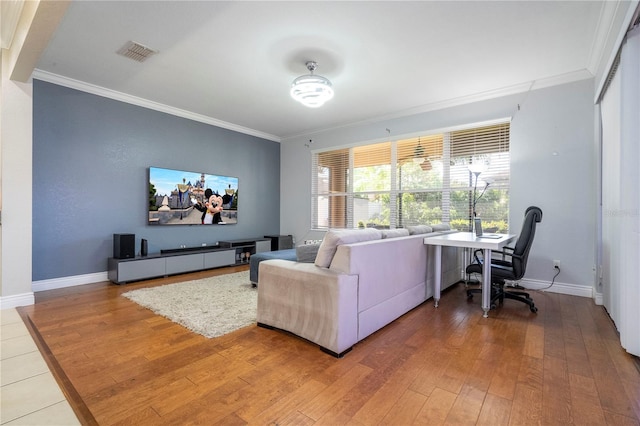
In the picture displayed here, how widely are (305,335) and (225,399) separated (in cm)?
83

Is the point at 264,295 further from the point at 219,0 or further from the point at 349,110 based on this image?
the point at 349,110

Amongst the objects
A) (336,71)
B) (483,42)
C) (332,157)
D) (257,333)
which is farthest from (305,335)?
(332,157)

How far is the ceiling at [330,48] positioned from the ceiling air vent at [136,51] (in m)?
0.07

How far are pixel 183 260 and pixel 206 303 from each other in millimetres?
1775

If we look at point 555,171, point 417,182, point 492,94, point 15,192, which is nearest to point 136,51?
point 15,192

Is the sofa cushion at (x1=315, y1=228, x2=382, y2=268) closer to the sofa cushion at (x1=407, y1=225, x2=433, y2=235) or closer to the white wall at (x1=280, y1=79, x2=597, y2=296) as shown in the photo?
the sofa cushion at (x1=407, y1=225, x2=433, y2=235)

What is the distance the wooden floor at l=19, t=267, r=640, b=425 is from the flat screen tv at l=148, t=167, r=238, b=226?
88.5 inches

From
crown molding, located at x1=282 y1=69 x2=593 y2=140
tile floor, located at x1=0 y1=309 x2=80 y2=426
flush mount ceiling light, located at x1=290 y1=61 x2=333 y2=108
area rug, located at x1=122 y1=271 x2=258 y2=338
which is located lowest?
tile floor, located at x1=0 y1=309 x2=80 y2=426

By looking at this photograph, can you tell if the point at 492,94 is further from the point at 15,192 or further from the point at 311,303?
the point at 15,192

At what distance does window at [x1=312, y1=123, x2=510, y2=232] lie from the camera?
4.39 m

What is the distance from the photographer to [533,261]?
4062 millimetres

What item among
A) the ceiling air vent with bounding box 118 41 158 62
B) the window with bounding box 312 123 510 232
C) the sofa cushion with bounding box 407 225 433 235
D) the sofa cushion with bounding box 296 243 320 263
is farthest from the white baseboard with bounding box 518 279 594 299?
the ceiling air vent with bounding box 118 41 158 62

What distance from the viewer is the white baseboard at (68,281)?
12.5 ft

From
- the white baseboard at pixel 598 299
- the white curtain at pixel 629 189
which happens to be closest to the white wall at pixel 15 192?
the white curtain at pixel 629 189
